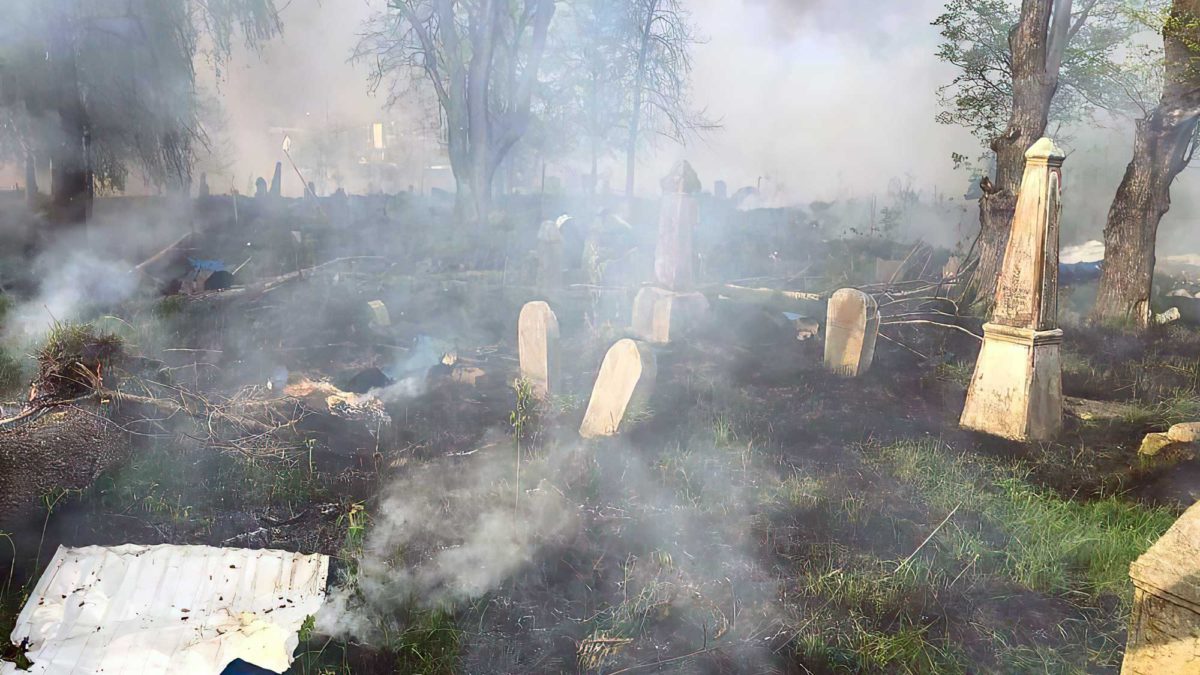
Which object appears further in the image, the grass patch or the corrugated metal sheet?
the grass patch

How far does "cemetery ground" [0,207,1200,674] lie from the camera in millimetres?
3092

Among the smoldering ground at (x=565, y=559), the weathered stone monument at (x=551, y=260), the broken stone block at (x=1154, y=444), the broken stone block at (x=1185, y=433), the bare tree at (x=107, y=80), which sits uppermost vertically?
the bare tree at (x=107, y=80)

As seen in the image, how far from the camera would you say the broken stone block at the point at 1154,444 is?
4.96 metres

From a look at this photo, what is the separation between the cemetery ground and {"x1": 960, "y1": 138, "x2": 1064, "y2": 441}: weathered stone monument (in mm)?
266

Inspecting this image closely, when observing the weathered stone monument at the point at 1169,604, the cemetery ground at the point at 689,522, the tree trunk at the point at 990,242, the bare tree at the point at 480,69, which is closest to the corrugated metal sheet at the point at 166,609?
the cemetery ground at the point at 689,522

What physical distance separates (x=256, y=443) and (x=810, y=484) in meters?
3.98

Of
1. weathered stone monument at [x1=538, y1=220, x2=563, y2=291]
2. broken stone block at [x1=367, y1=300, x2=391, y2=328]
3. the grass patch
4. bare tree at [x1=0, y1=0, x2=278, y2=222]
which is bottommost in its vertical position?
the grass patch

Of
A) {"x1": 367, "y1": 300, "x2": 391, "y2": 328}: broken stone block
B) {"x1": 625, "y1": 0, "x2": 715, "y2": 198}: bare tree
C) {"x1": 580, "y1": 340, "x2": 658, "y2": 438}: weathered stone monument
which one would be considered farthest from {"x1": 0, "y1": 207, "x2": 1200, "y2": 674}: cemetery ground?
{"x1": 625, "y1": 0, "x2": 715, "y2": 198}: bare tree

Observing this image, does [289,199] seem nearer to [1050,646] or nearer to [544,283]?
[544,283]

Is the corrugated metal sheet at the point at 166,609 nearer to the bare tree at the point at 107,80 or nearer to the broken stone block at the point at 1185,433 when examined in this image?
the broken stone block at the point at 1185,433

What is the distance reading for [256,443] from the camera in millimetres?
5020

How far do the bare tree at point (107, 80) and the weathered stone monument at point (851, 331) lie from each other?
890 centimetres

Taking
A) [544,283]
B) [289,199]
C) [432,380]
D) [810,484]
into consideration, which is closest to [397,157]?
[289,199]

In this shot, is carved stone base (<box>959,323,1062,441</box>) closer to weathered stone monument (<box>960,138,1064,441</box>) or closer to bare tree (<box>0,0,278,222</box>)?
weathered stone monument (<box>960,138,1064,441</box>)
